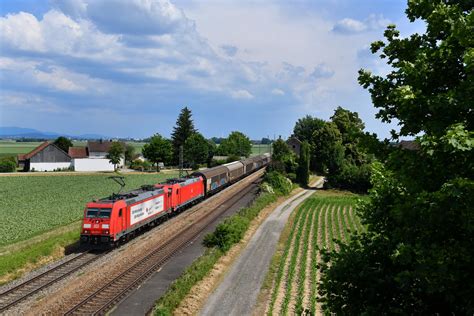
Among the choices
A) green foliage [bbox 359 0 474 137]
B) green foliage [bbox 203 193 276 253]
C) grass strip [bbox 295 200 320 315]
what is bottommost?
grass strip [bbox 295 200 320 315]

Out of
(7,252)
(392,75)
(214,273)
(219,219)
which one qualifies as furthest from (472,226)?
(219,219)

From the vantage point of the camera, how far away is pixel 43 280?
79.2ft

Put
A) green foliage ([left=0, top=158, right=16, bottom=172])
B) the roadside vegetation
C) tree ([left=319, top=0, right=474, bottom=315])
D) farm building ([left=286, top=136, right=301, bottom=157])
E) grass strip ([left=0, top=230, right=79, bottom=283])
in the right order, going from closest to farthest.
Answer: tree ([left=319, top=0, right=474, bottom=315]), the roadside vegetation, grass strip ([left=0, top=230, right=79, bottom=283]), green foliage ([left=0, top=158, right=16, bottom=172]), farm building ([left=286, top=136, right=301, bottom=157])

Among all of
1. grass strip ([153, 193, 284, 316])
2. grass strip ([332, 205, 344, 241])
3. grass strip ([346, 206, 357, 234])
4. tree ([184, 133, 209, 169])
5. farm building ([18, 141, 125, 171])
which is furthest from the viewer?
tree ([184, 133, 209, 169])

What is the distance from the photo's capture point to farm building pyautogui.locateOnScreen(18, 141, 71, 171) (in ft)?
347

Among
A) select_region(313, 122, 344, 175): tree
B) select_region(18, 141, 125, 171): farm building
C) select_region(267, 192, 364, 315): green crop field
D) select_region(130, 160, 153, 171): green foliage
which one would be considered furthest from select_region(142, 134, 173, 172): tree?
select_region(267, 192, 364, 315): green crop field

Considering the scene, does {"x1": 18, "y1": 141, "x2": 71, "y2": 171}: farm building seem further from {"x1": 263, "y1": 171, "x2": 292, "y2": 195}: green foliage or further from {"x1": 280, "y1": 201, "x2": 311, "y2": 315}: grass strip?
{"x1": 280, "y1": 201, "x2": 311, "y2": 315}: grass strip

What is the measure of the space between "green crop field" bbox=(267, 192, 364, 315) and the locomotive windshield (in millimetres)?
11465

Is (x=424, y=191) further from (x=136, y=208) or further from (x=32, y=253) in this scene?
(x=136, y=208)

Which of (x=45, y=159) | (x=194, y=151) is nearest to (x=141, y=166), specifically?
(x=194, y=151)

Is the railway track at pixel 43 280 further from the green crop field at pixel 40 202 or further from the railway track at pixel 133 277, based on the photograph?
the green crop field at pixel 40 202

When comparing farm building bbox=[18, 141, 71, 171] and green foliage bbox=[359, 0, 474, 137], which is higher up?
green foliage bbox=[359, 0, 474, 137]

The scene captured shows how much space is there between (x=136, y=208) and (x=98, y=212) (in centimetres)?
388

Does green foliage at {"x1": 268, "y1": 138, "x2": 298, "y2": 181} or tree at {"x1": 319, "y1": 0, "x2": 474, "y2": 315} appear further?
green foliage at {"x1": 268, "y1": 138, "x2": 298, "y2": 181}
